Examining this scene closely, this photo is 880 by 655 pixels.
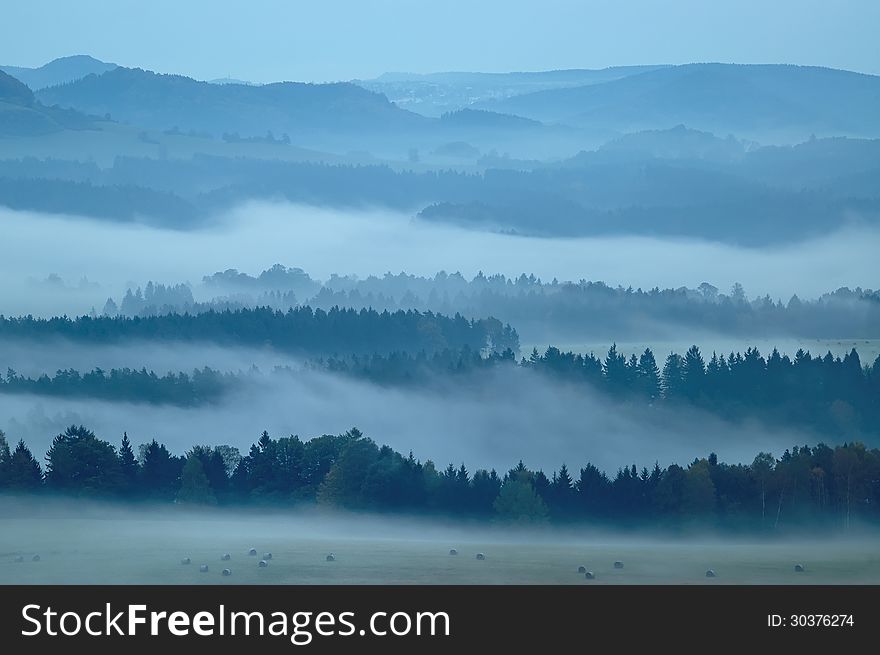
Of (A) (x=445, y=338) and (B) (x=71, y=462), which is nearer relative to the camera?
(B) (x=71, y=462)


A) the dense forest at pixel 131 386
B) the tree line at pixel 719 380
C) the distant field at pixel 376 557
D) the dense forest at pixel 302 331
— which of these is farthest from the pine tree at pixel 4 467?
the dense forest at pixel 302 331

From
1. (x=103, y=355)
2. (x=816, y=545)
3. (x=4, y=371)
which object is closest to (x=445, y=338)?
(x=103, y=355)

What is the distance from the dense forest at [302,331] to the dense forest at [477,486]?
8475 cm

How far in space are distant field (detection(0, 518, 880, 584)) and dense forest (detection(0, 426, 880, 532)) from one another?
15.2 ft

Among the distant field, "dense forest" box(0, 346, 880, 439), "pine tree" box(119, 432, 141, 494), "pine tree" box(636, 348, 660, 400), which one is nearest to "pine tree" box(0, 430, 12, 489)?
"pine tree" box(119, 432, 141, 494)

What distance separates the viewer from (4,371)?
14925cm

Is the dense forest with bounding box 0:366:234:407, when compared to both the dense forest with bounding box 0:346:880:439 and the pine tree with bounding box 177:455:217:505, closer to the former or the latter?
the dense forest with bounding box 0:346:880:439

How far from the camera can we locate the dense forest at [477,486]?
65.1 meters

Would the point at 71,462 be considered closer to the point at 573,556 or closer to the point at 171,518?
the point at 171,518

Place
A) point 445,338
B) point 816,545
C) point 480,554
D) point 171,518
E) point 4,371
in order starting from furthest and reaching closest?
point 445,338, point 4,371, point 171,518, point 816,545, point 480,554

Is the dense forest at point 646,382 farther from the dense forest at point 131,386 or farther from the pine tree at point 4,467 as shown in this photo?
the pine tree at point 4,467

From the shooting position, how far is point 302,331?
16500 cm

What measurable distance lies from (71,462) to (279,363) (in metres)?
86.9

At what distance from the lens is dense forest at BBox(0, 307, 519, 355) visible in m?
160
